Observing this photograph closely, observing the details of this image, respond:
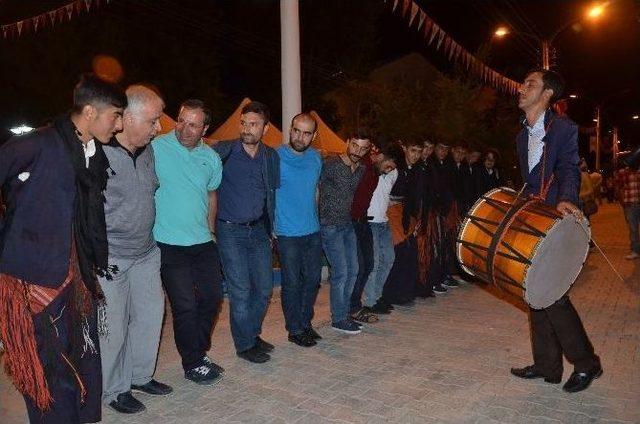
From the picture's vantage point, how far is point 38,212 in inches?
122

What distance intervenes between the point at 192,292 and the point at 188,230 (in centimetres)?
47

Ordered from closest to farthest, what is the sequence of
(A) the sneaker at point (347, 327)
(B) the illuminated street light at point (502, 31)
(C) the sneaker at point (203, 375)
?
(C) the sneaker at point (203, 375) → (A) the sneaker at point (347, 327) → (B) the illuminated street light at point (502, 31)

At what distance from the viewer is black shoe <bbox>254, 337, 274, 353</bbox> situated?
5.10m

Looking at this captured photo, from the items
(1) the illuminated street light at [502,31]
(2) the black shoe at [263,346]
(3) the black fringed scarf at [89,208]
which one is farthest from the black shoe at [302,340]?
(1) the illuminated street light at [502,31]

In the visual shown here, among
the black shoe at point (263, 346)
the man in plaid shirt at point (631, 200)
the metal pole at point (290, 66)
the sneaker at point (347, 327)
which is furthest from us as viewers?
the man in plaid shirt at point (631, 200)

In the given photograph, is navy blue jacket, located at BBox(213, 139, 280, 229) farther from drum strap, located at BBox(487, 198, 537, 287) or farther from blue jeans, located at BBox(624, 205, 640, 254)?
blue jeans, located at BBox(624, 205, 640, 254)

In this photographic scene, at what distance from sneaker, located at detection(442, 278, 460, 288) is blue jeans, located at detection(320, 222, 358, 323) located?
2725mm

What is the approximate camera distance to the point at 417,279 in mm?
7277

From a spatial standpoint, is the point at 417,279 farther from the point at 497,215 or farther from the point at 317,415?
the point at 317,415

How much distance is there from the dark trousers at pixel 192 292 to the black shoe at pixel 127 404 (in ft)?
1.87

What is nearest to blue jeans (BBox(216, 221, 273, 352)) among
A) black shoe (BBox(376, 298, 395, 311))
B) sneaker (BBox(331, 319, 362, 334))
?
sneaker (BBox(331, 319, 362, 334))

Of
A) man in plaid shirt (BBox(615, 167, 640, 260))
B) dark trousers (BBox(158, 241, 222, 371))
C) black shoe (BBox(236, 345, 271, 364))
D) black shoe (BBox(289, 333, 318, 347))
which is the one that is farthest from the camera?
man in plaid shirt (BBox(615, 167, 640, 260))

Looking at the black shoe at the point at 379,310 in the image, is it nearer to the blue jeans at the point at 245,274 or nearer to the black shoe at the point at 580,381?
the blue jeans at the point at 245,274

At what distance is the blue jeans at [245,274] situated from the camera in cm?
480
